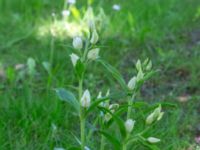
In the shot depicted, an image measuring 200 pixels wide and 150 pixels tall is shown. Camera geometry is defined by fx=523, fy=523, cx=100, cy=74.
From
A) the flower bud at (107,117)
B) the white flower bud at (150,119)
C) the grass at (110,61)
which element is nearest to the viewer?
the white flower bud at (150,119)

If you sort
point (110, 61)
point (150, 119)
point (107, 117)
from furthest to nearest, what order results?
1. point (110, 61)
2. point (107, 117)
3. point (150, 119)

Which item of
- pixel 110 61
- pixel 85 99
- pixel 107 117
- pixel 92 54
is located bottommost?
pixel 110 61

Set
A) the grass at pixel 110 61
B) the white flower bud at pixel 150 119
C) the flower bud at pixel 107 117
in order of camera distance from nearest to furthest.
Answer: the white flower bud at pixel 150 119, the flower bud at pixel 107 117, the grass at pixel 110 61

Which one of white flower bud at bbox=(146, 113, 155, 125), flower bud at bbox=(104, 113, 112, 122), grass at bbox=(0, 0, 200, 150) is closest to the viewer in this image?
white flower bud at bbox=(146, 113, 155, 125)

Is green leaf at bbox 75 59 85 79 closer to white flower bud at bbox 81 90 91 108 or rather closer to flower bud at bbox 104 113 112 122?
white flower bud at bbox 81 90 91 108

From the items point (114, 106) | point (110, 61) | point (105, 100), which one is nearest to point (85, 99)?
point (105, 100)

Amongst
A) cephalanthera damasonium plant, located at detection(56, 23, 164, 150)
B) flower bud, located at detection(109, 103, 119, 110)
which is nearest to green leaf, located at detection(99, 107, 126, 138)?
cephalanthera damasonium plant, located at detection(56, 23, 164, 150)

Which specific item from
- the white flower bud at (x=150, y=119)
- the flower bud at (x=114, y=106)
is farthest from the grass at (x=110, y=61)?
the white flower bud at (x=150, y=119)

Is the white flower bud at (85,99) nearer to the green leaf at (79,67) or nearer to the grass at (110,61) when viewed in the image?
the green leaf at (79,67)

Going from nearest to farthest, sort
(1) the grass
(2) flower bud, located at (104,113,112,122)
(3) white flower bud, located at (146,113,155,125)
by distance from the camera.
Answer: (3) white flower bud, located at (146,113,155,125) → (2) flower bud, located at (104,113,112,122) → (1) the grass

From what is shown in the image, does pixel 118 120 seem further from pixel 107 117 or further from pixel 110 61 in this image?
pixel 110 61
